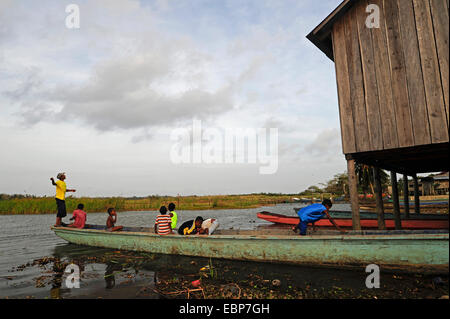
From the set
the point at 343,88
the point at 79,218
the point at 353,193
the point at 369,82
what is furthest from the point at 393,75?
the point at 79,218

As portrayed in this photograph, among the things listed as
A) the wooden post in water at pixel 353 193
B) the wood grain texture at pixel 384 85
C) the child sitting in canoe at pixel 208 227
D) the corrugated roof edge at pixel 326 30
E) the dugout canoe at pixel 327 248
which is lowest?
the dugout canoe at pixel 327 248

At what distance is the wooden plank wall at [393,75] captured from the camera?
21.5 ft

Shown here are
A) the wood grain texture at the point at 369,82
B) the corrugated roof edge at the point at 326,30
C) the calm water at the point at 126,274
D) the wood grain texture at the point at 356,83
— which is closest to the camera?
the calm water at the point at 126,274

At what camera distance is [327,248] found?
6.49 m

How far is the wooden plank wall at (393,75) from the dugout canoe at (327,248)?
8.59 feet

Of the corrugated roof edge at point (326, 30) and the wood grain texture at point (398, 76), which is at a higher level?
the corrugated roof edge at point (326, 30)

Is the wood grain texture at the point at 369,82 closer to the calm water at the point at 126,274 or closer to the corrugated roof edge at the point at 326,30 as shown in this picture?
the corrugated roof edge at the point at 326,30

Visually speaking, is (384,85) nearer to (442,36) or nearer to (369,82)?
(369,82)

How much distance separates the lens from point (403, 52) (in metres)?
7.00

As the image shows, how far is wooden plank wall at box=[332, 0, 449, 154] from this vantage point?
21.5ft

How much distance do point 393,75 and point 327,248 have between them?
508 centimetres

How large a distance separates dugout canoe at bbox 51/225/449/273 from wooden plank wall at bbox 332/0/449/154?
2618 mm

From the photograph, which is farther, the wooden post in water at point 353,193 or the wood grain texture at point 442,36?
the wooden post in water at point 353,193

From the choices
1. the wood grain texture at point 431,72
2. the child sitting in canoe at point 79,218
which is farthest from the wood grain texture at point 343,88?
the child sitting in canoe at point 79,218
